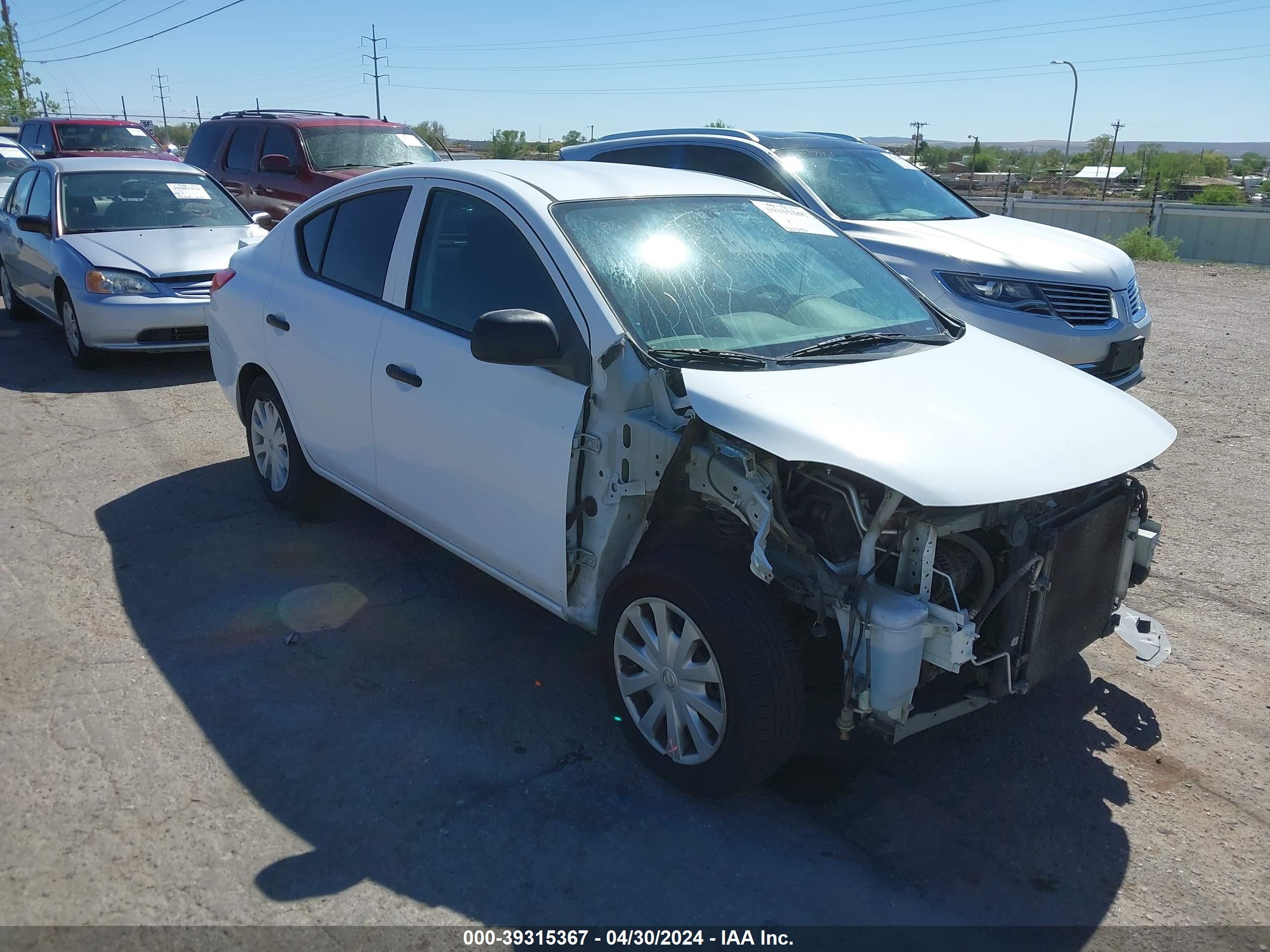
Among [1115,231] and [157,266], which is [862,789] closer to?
[157,266]

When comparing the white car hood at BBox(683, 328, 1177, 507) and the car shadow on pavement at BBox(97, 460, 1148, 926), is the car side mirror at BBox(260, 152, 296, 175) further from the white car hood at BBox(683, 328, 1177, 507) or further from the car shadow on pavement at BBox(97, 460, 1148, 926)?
the white car hood at BBox(683, 328, 1177, 507)

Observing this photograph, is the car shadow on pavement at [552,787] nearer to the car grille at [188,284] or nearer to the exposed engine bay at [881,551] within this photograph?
the exposed engine bay at [881,551]

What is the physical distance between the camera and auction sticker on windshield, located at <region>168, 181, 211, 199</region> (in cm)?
962

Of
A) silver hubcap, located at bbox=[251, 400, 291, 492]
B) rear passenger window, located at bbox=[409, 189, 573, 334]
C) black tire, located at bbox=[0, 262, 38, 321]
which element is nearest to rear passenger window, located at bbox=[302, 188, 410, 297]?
rear passenger window, located at bbox=[409, 189, 573, 334]

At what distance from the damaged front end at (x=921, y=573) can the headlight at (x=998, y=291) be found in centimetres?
349

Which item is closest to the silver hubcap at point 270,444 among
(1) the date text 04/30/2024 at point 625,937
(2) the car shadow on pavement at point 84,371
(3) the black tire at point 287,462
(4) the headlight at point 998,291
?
(3) the black tire at point 287,462

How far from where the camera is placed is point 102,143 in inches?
737

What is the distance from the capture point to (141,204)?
30.8ft

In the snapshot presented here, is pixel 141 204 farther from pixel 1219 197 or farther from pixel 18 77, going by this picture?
pixel 1219 197

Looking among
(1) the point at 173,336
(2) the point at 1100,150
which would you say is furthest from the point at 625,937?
(2) the point at 1100,150

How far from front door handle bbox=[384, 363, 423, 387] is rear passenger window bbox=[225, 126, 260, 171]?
9393mm

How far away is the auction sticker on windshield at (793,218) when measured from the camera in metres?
4.40

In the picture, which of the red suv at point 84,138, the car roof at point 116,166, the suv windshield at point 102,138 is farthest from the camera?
the suv windshield at point 102,138

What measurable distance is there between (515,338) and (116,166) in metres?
8.11
